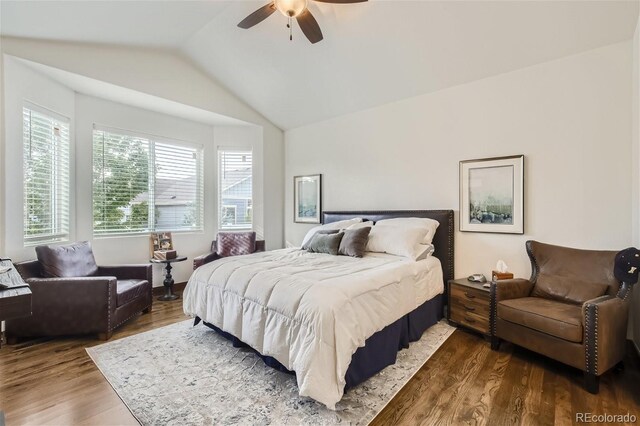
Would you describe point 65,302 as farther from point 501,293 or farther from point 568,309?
point 568,309

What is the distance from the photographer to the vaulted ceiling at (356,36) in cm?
269

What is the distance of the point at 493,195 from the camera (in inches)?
132

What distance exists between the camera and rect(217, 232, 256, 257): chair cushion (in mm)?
4715

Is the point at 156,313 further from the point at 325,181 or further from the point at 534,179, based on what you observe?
the point at 534,179

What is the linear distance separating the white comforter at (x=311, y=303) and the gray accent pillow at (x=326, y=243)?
29 centimetres

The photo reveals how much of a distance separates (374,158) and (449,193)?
1.23 metres

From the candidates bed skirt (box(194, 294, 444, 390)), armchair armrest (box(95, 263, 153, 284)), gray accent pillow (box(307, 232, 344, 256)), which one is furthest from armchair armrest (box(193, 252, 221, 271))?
gray accent pillow (box(307, 232, 344, 256))

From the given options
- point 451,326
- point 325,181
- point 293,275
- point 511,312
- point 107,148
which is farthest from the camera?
point 325,181

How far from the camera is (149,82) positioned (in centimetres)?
401

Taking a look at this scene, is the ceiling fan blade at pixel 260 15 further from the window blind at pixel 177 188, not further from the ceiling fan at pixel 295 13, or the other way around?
the window blind at pixel 177 188

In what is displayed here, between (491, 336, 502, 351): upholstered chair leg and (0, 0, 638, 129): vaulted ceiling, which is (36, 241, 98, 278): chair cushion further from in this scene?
(491, 336, 502, 351): upholstered chair leg

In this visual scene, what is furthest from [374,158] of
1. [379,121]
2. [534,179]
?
[534,179]

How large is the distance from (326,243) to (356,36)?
2411mm

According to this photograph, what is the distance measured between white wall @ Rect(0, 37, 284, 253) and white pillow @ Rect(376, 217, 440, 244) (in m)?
2.49
